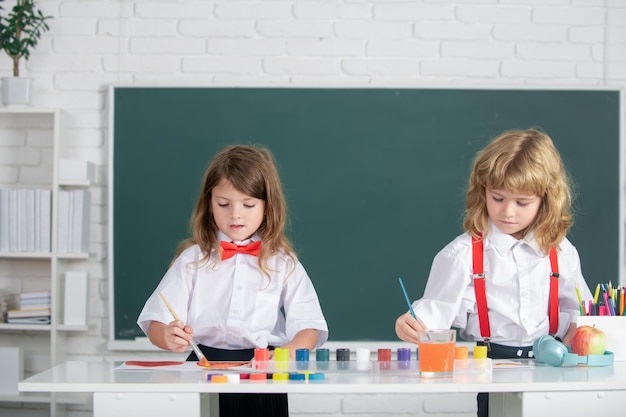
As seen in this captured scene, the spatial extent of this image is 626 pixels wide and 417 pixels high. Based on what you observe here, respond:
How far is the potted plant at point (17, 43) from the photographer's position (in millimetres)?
3633

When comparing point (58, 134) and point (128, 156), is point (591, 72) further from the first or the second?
point (58, 134)

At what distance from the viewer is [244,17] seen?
378 cm

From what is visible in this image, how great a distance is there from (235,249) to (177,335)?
36 cm

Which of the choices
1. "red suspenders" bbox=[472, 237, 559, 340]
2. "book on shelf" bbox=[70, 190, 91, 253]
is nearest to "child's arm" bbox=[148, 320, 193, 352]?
"red suspenders" bbox=[472, 237, 559, 340]

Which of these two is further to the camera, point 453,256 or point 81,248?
point 81,248

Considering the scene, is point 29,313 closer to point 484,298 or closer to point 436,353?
point 484,298

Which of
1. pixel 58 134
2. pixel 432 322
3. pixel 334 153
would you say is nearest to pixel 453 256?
pixel 432 322

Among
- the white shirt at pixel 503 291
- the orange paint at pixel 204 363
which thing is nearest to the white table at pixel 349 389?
the orange paint at pixel 204 363

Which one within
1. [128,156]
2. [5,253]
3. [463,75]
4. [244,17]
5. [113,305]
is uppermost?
[244,17]

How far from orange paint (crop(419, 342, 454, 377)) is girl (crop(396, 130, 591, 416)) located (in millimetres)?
388

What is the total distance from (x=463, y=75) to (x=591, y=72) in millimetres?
565

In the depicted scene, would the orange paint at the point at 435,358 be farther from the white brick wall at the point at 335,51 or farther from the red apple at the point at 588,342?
the white brick wall at the point at 335,51

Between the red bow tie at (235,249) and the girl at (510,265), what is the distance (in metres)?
0.47

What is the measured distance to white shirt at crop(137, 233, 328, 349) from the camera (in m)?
2.28
